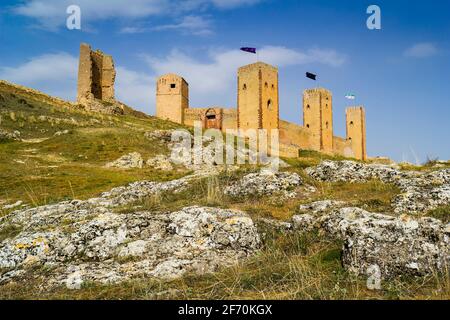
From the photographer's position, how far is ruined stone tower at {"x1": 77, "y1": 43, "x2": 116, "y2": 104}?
53.4 meters

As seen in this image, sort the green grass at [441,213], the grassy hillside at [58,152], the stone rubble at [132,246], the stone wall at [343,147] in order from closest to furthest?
the stone rubble at [132,246]
the green grass at [441,213]
the grassy hillside at [58,152]
the stone wall at [343,147]

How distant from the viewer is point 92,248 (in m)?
6.74

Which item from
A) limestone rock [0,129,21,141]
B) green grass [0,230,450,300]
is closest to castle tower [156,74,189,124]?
limestone rock [0,129,21,141]

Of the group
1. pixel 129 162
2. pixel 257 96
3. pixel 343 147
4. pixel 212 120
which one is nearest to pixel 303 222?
pixel 129 162

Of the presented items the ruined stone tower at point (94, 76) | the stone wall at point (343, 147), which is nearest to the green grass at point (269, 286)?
the ruined stone tower at point (94, 76)

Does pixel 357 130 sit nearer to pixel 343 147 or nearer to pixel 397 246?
pixel 343 147

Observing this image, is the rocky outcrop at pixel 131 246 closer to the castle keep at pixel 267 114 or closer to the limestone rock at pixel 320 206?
the limestone rock at pixel 320 206

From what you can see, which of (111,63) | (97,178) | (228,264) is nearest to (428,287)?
(228,264)

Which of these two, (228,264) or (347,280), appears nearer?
(347,280)

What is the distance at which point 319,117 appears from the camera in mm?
65688

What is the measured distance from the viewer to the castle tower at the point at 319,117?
216 ft

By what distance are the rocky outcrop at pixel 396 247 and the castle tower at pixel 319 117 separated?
2397 inches

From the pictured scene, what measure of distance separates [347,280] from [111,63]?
189 feet
